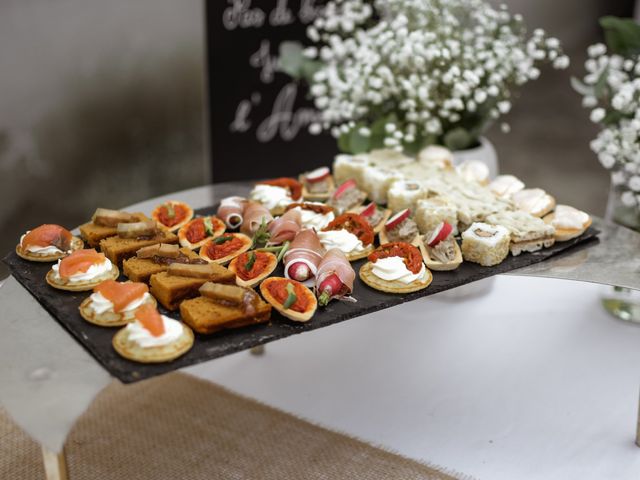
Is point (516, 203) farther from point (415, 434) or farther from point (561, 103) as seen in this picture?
point (561, 103)

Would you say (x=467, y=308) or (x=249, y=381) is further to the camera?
(x=467, y=308)

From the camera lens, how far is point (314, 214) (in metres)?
2.88

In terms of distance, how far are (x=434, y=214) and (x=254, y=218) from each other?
68cm

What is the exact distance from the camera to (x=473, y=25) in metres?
3.90

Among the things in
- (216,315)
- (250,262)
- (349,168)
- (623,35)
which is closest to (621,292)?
(623,35)

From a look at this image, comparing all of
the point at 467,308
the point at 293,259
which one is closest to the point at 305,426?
the point at 293,259

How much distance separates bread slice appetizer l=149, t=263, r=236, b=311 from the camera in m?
2.26

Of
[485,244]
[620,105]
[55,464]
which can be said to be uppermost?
[620,105]

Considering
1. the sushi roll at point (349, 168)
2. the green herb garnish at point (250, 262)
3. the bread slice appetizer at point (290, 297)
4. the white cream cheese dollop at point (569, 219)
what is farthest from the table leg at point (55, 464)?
the white cream cheese dollop at point (569, 219)

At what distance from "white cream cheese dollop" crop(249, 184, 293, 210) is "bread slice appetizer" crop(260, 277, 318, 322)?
2.08 ft

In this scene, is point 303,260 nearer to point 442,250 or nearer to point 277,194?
point 442,250

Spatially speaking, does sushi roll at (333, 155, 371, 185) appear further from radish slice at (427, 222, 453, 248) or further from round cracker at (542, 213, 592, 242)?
round cracker at (542, 213, 592, 242)

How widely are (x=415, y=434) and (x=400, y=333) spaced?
85 centimetres

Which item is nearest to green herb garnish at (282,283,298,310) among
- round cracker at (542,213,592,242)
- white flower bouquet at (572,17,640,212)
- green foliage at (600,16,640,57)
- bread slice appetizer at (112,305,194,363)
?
bread slice appetizer at (112,305,194,363)
